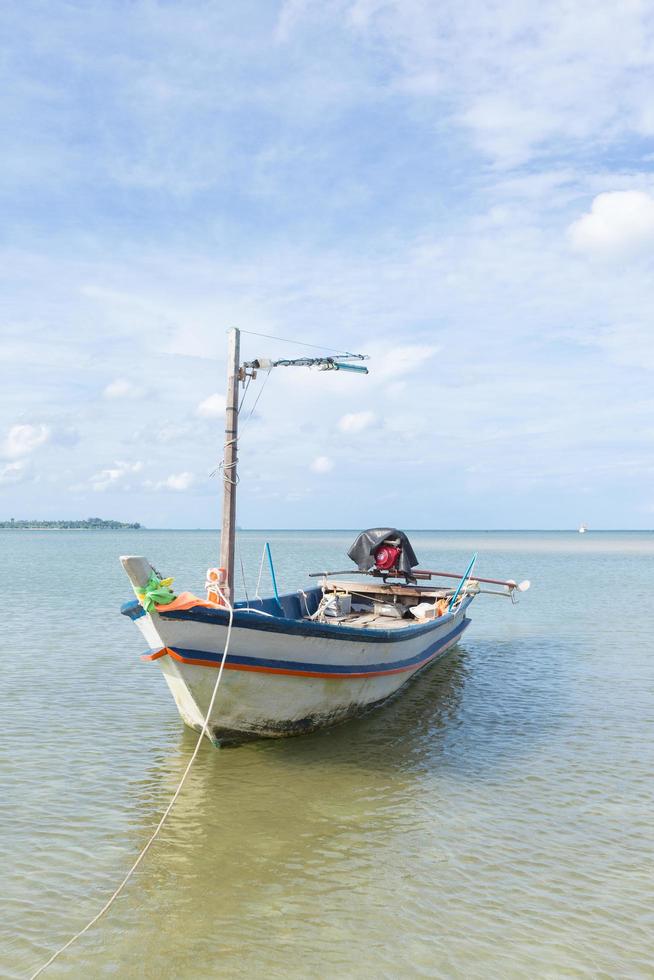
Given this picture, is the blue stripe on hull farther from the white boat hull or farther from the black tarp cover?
the black tarp cover

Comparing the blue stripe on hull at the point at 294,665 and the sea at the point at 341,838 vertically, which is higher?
the blue stripe on hull at the point at 294,665

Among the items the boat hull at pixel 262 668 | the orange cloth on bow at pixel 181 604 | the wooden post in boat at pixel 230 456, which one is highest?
the wooden post in boat at pixel 230 456

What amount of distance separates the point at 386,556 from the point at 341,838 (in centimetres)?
1124

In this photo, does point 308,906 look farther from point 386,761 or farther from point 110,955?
point 386,761

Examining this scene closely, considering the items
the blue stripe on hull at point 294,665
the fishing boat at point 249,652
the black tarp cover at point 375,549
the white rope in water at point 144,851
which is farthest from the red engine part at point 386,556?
the white rope in water at point 144,851

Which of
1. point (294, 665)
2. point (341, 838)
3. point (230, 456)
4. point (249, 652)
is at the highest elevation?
point (230, 456)

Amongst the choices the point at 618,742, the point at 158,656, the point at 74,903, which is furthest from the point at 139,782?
the point at 618,742

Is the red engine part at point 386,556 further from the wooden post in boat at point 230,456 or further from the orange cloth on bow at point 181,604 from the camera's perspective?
the orange cloth on bow at point 181,604

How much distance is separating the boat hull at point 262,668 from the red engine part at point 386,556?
635 cm

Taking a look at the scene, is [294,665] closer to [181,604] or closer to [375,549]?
[181,604]

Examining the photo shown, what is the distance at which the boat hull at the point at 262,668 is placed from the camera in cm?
912

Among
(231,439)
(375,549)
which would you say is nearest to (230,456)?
(231,439)

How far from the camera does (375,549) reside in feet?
61.3

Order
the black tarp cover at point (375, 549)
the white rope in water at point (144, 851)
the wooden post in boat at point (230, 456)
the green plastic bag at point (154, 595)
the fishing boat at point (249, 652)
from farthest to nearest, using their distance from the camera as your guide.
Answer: the black tarp cover at point (375, 549), the wooden post in boat at point (230, 456), the fishing boat at point (249, 652), the green plastic bag at point (154, 595), the white rope in water at point (144, 851)
